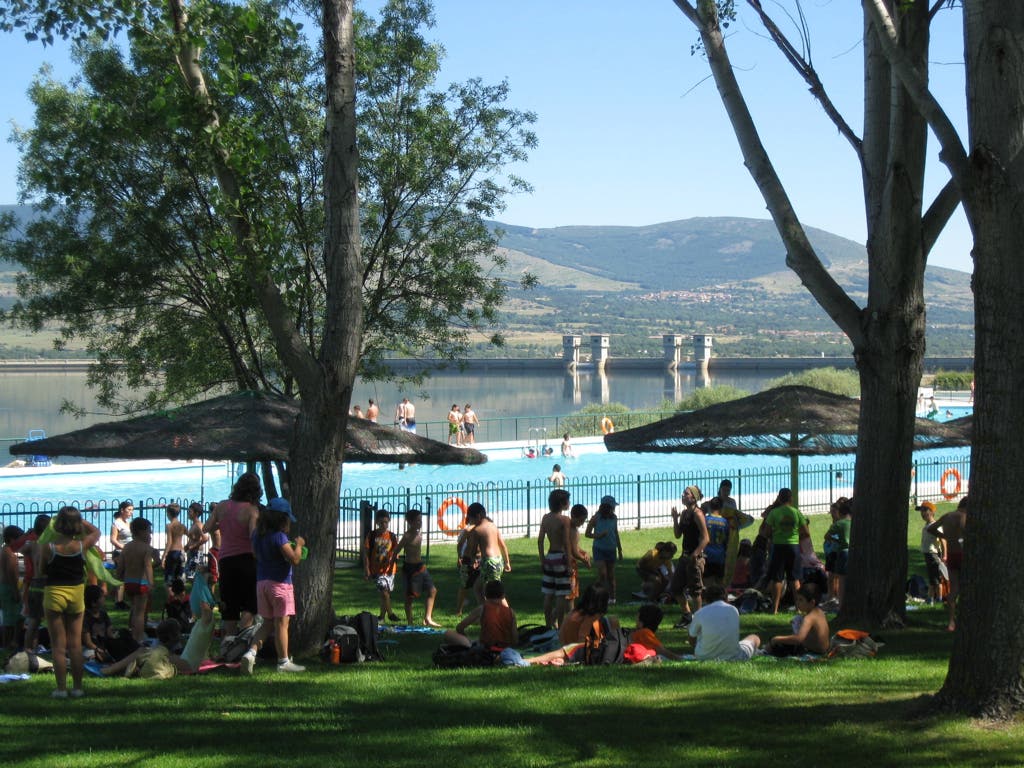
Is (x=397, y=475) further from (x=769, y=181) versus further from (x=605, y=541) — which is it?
(x=769, y=181)

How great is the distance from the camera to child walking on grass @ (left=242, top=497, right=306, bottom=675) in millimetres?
9336

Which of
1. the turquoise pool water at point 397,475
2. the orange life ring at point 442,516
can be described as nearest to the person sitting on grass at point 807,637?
the orange life ring at point 442,516

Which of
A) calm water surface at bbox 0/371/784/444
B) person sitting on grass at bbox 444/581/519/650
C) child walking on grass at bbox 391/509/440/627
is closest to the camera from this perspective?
person sitting on grass at bbox 444/581/519/650

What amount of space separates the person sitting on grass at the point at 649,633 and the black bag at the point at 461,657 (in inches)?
49.9

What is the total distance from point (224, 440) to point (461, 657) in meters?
4.25

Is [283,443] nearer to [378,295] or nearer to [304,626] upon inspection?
[304,626]

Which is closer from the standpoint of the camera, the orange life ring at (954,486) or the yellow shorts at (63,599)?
the yellow shorts at (63,599)

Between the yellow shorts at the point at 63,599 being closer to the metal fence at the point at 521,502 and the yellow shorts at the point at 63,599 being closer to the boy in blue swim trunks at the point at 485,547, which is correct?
the boy in blue swim trunks at the point at 485,547

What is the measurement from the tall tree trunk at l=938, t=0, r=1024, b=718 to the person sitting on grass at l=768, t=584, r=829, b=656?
111 inches

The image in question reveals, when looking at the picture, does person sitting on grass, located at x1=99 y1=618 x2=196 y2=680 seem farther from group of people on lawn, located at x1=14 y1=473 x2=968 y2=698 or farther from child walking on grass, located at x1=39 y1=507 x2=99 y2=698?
child walking on grass, located at x1=39 y1=507 x2=99 y2=698

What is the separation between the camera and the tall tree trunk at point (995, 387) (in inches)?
276

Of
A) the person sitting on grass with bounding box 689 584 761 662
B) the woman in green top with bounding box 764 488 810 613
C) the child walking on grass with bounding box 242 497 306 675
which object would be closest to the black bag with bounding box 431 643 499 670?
the child walking on grass with bounding box 242 497 306 675

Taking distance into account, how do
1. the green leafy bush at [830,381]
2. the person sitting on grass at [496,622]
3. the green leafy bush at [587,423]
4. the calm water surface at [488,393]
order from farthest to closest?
the calm water surface at [488,393], the green leafy bush at [830,381], the green leafy bush at [587,423], the person sitting on grass at [496,622]

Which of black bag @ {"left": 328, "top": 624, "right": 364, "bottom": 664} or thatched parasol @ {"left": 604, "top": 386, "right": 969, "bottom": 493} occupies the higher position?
thatched parasol @ {"left": 604, "top": 386, "right": 969, "bottom": 493}
